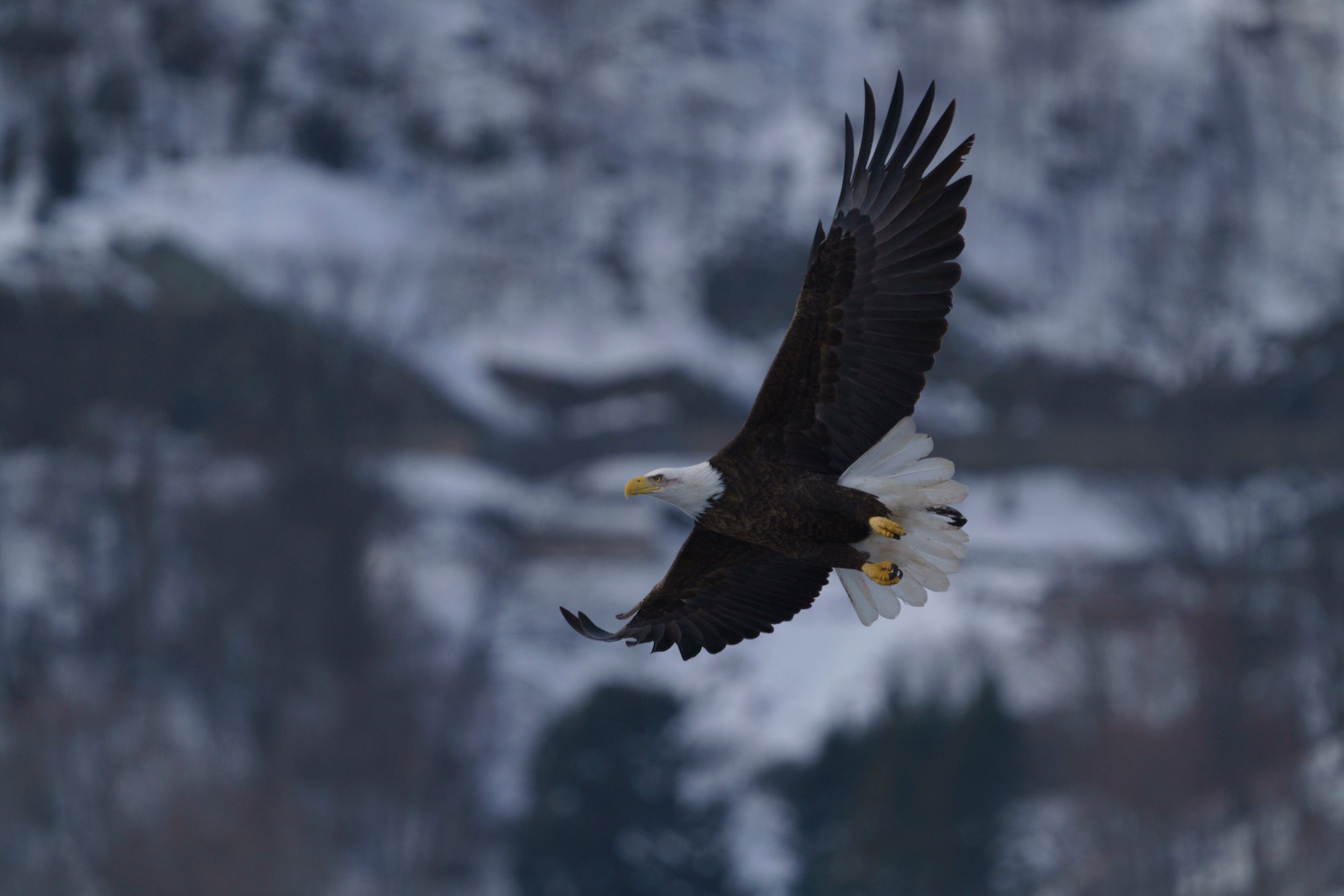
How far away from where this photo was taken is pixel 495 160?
43250 millimetres

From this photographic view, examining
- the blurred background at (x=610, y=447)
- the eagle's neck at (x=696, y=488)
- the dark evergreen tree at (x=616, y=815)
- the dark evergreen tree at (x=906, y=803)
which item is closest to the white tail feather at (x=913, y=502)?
the eagle's neck at (x=696, y=488)

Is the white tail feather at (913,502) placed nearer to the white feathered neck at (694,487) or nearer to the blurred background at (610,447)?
the white feathered neck at (694,487)

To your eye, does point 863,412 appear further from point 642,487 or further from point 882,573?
point 642,487

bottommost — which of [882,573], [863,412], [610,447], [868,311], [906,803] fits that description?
[882,573]

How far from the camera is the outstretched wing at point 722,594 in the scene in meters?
6.93

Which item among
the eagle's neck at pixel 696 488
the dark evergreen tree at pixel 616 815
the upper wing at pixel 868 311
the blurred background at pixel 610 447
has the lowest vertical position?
the eagle's neck at pixel 696 488

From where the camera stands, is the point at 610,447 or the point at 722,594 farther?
the point at 610,447

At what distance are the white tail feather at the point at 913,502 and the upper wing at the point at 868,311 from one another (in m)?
0.09

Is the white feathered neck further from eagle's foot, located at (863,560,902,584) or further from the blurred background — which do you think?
the blurred background

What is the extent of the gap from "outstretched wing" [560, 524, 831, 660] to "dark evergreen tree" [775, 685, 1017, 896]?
62.5ft

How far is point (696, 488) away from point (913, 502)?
768mm

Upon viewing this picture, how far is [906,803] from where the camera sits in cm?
2562

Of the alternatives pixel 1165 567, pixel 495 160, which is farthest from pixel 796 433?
pixel 495 160

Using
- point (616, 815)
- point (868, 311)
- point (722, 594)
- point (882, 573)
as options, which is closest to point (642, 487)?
point (722, 594)
